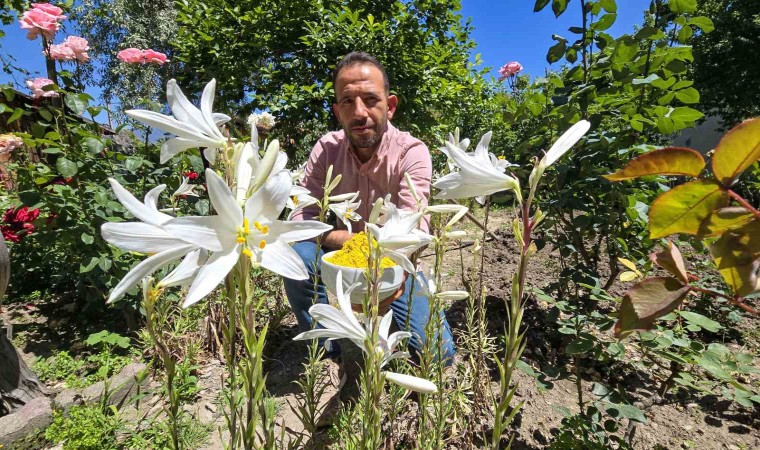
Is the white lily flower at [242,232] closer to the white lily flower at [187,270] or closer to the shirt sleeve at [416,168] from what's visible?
the white lily flower at [187,270]

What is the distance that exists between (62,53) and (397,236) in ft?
9.98

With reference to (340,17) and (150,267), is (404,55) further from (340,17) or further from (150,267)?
(150,267)

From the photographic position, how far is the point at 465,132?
10867 millimetres

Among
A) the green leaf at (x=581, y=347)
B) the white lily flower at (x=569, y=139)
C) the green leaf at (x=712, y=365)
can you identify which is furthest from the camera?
the green leaf at (x=581, y=347)

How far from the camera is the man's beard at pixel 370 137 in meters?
2.62

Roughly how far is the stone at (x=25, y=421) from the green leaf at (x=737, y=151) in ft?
9.28

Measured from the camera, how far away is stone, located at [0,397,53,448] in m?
1.90

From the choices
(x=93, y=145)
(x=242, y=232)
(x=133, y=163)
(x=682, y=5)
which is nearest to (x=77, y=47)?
(x=93, y=145)

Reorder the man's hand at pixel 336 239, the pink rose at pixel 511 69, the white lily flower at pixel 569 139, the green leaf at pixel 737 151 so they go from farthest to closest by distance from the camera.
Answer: the pink rose at pixel 511 69 → the man's hand at pixel 336 239 → the white lily flower at pixel 569 139 → the green leaf at pixel 737 151

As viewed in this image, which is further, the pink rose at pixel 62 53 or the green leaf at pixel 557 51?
the pink rose at pixel 62 53

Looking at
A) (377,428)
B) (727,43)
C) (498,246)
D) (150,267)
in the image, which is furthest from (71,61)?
(727,43)

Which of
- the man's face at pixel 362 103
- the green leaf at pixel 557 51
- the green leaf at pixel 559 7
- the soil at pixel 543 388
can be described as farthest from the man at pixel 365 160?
the green leaf at pixel 559 7

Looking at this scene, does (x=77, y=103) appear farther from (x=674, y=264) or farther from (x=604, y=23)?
(x=674, y=264)

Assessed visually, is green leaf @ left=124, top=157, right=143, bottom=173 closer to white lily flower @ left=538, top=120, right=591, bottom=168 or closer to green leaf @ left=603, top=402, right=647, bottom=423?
white lily flower @ left=538, top=120, right=591, bottom=168
